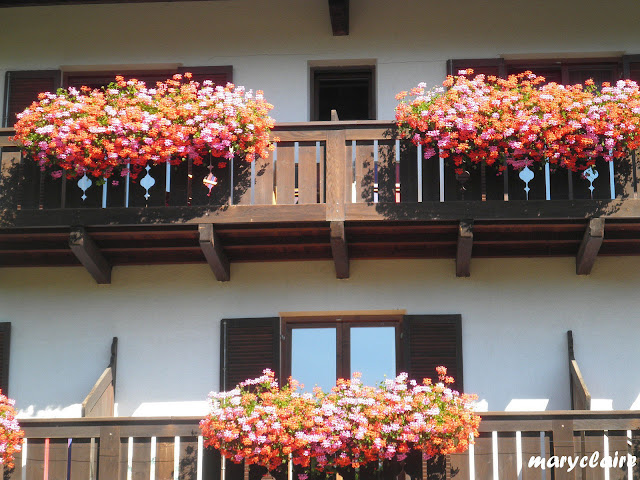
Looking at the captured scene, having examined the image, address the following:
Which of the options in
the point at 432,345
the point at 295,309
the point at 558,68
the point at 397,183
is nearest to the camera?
the point at 397,183

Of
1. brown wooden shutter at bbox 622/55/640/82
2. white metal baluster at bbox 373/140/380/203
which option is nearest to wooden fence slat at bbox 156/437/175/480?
white metal baluster at bbox 373/140/380/203

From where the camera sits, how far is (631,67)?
14844mm

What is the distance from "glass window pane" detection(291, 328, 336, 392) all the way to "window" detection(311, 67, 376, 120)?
2.56 m

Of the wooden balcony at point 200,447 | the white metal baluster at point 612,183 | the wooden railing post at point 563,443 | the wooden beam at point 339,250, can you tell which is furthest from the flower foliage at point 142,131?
the wooden railing post at point 563,443

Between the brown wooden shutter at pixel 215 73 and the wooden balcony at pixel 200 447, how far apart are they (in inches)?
170

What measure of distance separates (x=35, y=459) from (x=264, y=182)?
132 inches

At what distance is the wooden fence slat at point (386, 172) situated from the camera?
43.7ft

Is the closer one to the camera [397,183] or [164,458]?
[164,458]

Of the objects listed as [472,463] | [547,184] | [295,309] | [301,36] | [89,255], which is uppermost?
[301,36]

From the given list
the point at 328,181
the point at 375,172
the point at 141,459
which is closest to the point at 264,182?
the point at 328,181

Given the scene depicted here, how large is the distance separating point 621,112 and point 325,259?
3.23 meters

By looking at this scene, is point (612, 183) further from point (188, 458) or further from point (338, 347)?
point (188, 458)

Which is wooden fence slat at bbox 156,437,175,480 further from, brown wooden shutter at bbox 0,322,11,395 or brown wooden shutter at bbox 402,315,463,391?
brown wooden shutter at bbox 402,315,463,391

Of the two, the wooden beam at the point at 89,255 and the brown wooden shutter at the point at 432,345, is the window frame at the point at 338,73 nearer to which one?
the brown wooden shutter at the point at 432,345
